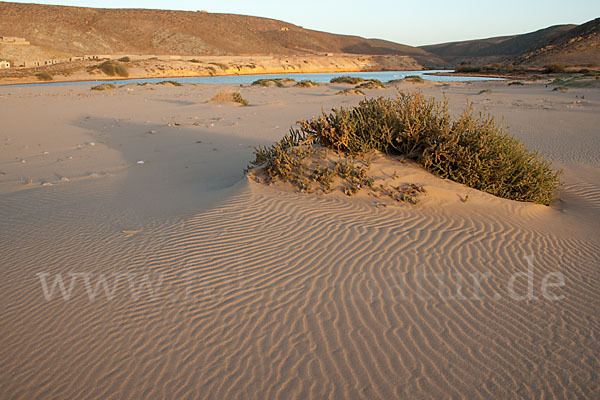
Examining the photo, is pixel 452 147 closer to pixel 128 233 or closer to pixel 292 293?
pixel 292 293

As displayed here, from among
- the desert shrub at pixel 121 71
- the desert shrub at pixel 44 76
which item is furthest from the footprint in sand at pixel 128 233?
the desert shrub at pixel 121 71

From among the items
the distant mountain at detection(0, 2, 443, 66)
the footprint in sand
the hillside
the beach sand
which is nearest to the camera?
the beach sand

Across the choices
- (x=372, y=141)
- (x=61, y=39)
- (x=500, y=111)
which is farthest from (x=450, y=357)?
(x=61, y=39)

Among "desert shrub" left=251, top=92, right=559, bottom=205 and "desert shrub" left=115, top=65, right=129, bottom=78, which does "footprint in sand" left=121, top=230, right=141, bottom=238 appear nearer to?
"desert shrub" left=251, top=92, right=559, bottom=205

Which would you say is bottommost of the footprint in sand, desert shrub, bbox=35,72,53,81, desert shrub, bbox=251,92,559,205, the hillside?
desert shrub, bbox=35,72,53,81

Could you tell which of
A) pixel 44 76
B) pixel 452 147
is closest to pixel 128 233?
pixel 452 147

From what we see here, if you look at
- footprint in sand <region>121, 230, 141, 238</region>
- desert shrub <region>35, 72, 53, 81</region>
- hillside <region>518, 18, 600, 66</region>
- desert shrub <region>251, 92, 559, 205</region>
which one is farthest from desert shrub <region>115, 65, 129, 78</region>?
hillside <region>518, 18, 600, 66</region>

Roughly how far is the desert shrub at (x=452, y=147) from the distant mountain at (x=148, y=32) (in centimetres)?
6259

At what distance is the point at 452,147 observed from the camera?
515 cm

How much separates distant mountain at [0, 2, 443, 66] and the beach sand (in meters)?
62.7

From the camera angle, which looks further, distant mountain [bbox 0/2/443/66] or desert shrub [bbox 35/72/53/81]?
distant mountain [bbox 0/2/443/66]

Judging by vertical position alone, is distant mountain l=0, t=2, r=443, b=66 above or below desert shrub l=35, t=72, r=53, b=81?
above

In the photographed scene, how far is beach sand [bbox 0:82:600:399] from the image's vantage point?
2229 millimetres

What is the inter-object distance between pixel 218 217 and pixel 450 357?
2.83 meters
